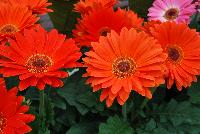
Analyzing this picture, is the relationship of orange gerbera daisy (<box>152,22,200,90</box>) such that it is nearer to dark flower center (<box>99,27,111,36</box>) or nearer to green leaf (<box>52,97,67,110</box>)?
dark flower center (<box>99,27,111,36</box>)

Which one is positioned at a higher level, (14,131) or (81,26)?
(81,26)

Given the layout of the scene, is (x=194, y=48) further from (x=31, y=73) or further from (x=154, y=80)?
(x=31, y=73)

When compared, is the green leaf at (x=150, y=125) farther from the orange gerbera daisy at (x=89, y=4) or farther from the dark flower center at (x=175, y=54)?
the orange gerbera daisy at (x=89, y=4)

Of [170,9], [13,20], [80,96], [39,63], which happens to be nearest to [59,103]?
[80,96]

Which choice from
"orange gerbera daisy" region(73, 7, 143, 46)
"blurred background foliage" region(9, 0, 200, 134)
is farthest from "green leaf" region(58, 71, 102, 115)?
"orange gerbera daisy" region(73, 7, 143, 46)

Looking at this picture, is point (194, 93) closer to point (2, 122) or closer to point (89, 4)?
point (89, 4)

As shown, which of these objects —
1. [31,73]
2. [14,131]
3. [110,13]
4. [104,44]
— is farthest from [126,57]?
[14,131]
